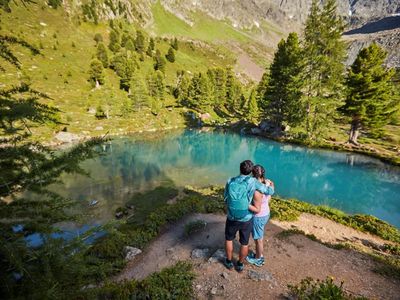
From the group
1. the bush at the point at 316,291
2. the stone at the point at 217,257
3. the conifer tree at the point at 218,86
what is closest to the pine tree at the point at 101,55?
the conifer tree at the point at 218,86

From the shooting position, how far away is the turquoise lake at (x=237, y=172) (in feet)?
65.0

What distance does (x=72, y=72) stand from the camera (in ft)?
230

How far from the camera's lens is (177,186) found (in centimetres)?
2288

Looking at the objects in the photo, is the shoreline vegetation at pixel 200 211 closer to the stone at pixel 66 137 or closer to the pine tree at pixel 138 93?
the stone at pixel 66 137

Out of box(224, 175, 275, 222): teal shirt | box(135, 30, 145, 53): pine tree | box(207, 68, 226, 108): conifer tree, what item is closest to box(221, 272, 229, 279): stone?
box(224, 175, 275, 222): teal shirt

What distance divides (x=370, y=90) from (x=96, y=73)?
214 feet

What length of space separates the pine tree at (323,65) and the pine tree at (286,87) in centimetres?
127

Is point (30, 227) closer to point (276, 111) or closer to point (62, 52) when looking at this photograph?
point (276, 111)

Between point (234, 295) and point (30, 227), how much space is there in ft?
20.8

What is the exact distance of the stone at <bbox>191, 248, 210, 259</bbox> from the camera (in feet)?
32.3

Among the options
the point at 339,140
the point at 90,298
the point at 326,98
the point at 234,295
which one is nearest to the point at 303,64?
the point at 326,98

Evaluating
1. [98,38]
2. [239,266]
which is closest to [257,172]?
[239,266]

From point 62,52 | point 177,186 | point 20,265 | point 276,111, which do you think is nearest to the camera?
point 20,265

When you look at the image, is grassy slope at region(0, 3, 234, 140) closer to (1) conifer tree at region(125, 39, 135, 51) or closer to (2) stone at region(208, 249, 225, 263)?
(1) conifer tree at region(125, 39, 135, 51)
